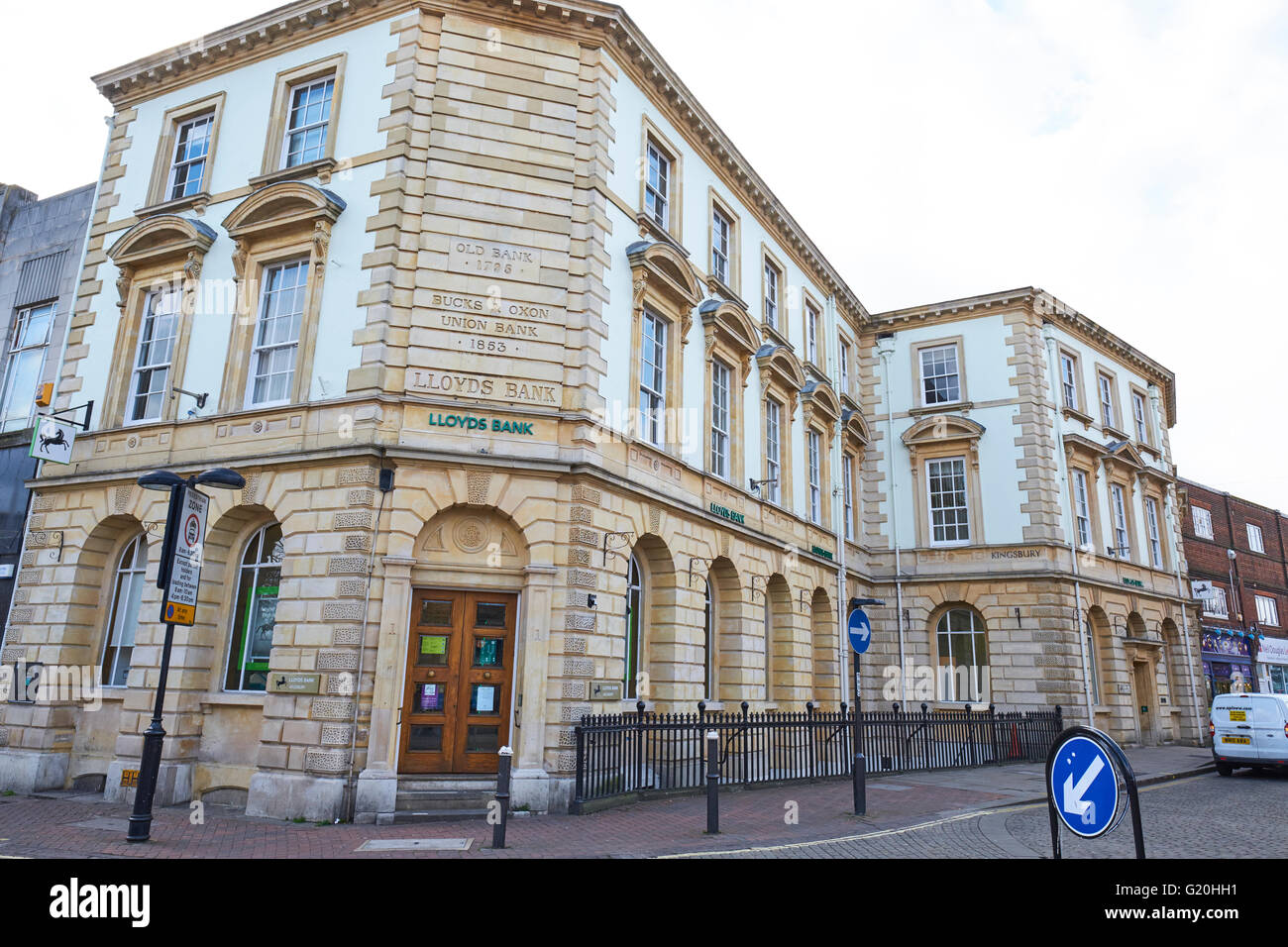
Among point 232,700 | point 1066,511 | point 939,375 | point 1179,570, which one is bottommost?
point 232,700

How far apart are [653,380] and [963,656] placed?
16263mm

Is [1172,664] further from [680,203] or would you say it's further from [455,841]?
[455,841]

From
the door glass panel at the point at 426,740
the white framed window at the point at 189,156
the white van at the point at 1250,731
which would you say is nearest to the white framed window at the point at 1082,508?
the white van at the point at 1250,731

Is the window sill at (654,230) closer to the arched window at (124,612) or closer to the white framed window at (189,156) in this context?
the white framed window at (189,156)

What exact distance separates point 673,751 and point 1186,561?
31.5m

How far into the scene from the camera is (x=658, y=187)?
58.1ft

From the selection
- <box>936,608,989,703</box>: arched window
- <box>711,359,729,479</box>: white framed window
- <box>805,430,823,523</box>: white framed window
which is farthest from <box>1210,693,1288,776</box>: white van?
<box>711,359,729,479</box>: white framed window

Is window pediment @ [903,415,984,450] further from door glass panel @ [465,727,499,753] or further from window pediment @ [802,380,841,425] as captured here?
door glass panel @ [465,727,499,753]

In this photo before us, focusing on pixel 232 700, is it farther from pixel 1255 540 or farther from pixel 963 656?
pixel 1255 540

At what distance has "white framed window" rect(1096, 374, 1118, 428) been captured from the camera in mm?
30562

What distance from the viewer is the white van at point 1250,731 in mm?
18703

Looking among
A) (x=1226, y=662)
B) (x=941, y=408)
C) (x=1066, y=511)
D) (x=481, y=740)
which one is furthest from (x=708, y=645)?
(x=1226, y=662)

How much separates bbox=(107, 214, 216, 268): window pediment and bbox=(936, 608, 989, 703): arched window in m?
23.7
